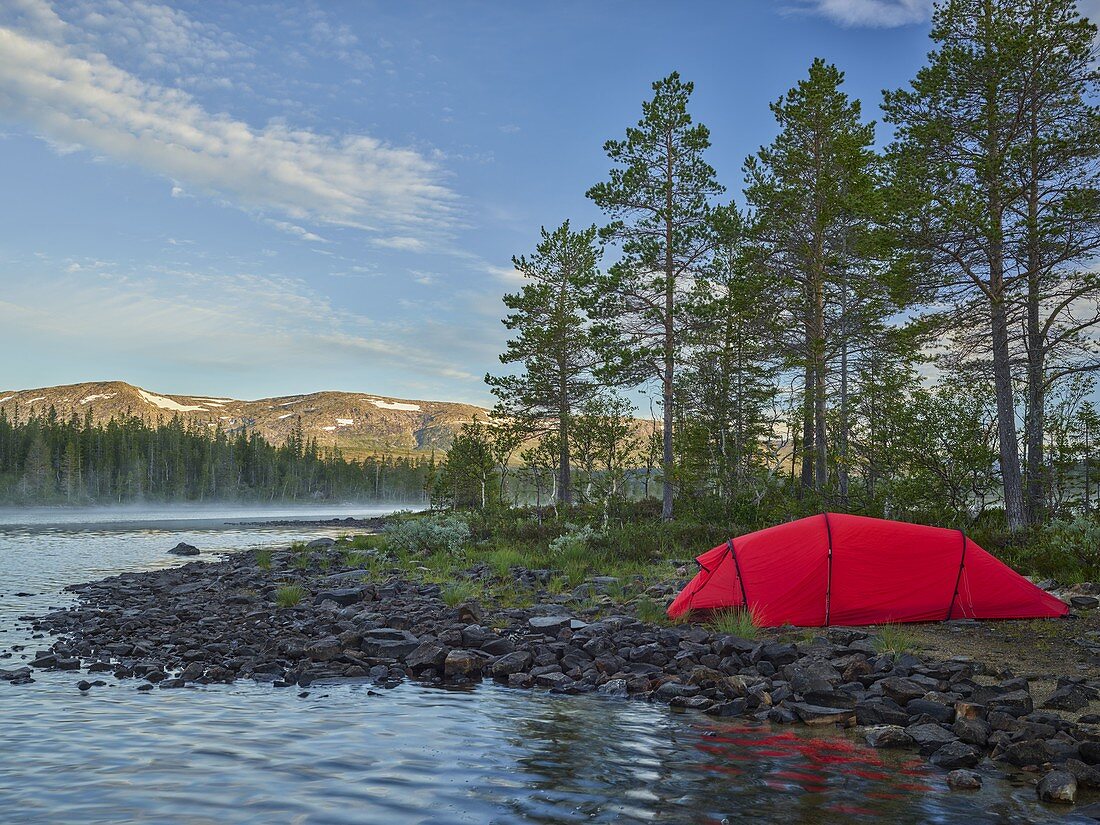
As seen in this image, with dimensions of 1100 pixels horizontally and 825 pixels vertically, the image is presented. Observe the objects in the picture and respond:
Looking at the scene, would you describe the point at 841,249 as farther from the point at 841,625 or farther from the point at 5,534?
the point at 5,534

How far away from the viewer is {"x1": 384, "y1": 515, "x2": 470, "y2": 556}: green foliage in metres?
24.5

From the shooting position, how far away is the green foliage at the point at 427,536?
2450cm

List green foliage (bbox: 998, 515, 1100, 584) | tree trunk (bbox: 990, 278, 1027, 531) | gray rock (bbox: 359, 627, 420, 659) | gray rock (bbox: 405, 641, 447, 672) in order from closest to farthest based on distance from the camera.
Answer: gray rock (bbox: 405, 641, 447, 672), gray rock (bbox: 359, 627, 420, 659), green foliage (bbox: 998, 515, 1100, 584), tree trunk (bbox: 990, 278, 1027, 531)

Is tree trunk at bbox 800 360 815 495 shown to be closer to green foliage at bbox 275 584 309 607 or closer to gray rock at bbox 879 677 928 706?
green foliage at bbox 275 584 309 607

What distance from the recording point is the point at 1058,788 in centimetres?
594

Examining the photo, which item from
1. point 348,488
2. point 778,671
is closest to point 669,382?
point 778,671

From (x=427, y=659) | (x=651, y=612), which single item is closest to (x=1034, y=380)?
(x=651, y=612)

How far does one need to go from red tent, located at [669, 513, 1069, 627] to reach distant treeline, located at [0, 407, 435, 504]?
89570mm

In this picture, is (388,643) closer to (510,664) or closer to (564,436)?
(510,664)

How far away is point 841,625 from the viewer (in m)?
11.9

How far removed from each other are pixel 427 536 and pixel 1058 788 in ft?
68.9

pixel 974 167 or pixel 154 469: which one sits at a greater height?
pixel 974 167

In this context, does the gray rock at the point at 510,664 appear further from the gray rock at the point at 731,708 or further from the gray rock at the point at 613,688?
the gray rock at the point at 731,708

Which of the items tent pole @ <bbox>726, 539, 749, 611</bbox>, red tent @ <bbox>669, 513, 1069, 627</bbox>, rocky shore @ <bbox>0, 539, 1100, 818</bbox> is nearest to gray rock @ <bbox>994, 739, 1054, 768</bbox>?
rocky shore @ <bbox>0, 539, 1100, 818</bbox>
